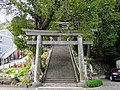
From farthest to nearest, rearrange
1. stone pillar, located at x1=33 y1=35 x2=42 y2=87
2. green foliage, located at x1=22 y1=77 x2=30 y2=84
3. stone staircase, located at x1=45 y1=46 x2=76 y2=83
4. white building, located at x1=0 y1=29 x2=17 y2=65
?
white building, located at x1=0 y1=29 x2=17 y2=65 < stone staircase, located at x1=45 y1=46 x2=76 y2=83 < green foliage, located at x1=22 y1=77 x2=30 y2=84 < stone pillar, located at x1=33 y1=35 x2=42 y2=87

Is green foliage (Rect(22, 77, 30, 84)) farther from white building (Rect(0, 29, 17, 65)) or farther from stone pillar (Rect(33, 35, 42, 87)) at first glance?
white building (Rect(0, 29, 17, 65))

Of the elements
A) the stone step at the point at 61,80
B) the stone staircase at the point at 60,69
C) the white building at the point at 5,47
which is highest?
the white building at the point at 5,47

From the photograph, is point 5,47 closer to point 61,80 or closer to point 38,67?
point 38,67

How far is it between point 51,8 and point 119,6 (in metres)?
17.5

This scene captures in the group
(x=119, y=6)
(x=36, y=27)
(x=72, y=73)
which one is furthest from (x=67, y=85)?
(x=119, y=6)

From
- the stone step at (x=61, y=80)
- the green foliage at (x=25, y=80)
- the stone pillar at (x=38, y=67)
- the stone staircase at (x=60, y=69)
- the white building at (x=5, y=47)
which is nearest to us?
the stone pillar at (x=38, y=67)

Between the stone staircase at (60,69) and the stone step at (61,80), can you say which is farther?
the stone staircase at (60,69)

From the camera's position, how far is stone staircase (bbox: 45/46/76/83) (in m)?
21.5

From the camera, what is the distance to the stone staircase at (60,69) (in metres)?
21.5

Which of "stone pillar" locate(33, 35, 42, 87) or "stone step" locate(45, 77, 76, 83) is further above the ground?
"stone pillar" locate(33, 35, 42, 87)

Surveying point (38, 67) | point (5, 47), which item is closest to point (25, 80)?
point (38, 67)

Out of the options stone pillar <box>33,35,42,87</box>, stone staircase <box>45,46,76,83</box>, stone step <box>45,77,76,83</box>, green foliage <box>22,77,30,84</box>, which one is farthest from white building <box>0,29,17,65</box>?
green foliage <box>22,77,30,84</box>

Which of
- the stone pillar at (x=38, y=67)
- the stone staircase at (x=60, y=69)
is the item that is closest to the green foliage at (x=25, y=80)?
the stone pillar at (x=38, y=67)

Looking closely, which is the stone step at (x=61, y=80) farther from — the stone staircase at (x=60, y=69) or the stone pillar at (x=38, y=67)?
the stone pillar at (x=38, y=67)
